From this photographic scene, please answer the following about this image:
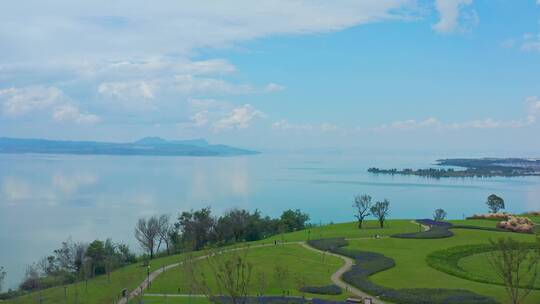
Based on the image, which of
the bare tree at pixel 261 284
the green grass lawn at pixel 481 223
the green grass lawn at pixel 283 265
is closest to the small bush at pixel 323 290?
the green grass lawn at pixel 283 265

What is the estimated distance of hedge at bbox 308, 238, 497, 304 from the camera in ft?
92.2

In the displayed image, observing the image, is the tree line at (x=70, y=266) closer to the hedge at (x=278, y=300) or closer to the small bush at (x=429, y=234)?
the hedge at (x=278, y=300)

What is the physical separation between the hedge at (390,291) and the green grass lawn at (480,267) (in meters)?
5.01

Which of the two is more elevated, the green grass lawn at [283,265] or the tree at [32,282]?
the green grass lawn at [283,265]

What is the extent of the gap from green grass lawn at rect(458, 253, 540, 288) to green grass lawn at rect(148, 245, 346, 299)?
9526 mm

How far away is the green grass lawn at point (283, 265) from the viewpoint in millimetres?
33281

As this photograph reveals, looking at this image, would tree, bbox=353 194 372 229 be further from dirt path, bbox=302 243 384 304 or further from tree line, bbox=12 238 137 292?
tree line, bbox=12 238 137 292

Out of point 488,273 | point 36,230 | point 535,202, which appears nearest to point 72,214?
point 36,230

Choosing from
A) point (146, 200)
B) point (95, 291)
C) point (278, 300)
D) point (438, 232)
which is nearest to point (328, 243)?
point (438, 232)

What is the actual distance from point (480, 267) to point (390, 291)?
1043 centimetres

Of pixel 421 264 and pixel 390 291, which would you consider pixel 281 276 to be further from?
pixel 421 264

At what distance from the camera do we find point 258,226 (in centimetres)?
6650

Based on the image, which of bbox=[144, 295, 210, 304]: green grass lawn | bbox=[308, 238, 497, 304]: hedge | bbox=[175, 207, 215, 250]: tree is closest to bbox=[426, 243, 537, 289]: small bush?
bbox=[308, 238, 497, 304]: hedge

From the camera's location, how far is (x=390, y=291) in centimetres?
3064
